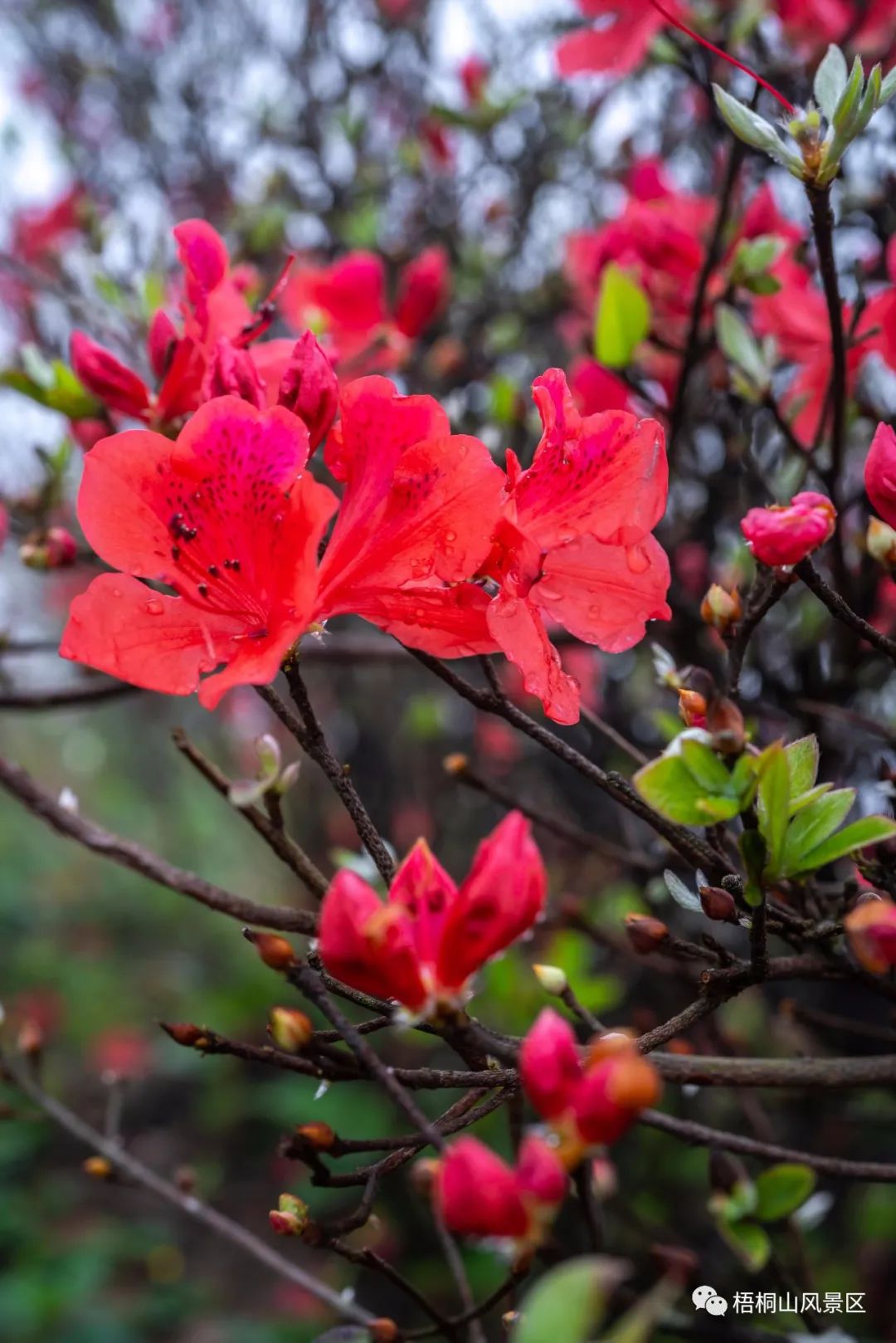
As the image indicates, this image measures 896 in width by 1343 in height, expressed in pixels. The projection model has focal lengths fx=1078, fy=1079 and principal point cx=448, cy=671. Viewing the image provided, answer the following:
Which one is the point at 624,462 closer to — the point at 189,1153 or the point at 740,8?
the point at 740,8

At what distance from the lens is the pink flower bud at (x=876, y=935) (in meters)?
0.69

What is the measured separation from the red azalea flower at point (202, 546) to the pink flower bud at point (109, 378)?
323 millimetres

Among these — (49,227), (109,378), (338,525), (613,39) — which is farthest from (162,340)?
(49,227)

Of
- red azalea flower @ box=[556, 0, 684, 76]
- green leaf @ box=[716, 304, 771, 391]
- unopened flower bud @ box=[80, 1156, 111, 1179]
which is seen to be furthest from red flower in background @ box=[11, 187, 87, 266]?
unopened flower bud @ box=[80, 1156, 111, 1179]

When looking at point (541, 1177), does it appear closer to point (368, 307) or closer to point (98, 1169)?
point (98, 1169)

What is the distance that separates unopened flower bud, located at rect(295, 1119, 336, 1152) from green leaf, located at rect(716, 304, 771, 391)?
1.04m

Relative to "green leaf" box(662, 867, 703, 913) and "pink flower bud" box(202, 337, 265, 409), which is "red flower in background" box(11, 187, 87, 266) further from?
"green leaf" box(662, 867, 703, 913)

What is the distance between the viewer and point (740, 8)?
190cm

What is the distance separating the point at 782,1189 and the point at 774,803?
0.50m

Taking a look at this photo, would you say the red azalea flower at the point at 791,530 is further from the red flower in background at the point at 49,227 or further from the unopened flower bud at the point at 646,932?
the red flower in background at the point at 49,227

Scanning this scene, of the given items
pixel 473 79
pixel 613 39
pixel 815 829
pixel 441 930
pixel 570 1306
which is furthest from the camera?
pixel 473 79

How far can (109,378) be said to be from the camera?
3.90 ft

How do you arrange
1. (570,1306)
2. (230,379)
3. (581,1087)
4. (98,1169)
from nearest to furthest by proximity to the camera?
(570,1306)
(581,1087)
(230,379)
(98,1169)

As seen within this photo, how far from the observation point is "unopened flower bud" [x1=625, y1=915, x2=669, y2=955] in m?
0.92
